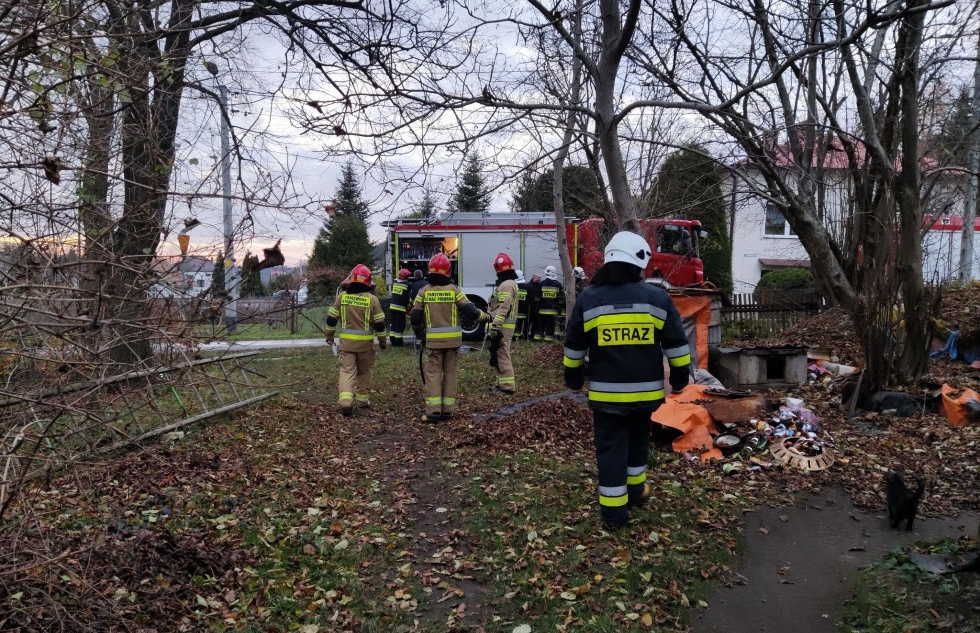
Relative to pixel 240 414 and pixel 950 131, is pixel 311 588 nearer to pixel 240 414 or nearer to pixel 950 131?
pixel 240 414

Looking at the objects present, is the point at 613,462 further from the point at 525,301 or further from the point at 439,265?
the point at 525,301

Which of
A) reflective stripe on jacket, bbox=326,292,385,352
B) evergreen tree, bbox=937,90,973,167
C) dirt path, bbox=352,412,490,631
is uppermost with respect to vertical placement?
evergreen tree, bbox=937,90,973,167

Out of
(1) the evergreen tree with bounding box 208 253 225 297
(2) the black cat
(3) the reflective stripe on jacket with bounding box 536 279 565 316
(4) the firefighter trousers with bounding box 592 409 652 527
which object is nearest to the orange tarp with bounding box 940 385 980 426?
(2) the black cat

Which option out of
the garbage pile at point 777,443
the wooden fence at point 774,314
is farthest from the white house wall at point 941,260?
the garbage pile at point 777,443

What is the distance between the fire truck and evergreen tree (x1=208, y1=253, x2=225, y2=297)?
1356cm

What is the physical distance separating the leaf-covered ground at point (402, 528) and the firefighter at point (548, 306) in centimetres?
720

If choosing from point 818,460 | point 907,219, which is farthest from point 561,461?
point 907,219

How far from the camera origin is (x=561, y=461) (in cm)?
636

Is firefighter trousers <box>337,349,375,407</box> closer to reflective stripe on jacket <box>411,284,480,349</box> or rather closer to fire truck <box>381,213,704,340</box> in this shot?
reflective stripe on jacket <box>411,284,480,349</box>

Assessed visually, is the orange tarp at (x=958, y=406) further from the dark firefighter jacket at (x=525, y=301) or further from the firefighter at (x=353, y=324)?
the dark firefighter jacket at (x=525, y=301)

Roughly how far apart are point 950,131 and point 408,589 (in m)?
13.9

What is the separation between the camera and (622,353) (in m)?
4.65

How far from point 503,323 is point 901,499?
5.86m

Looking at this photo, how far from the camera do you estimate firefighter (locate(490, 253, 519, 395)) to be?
32.1 feet
